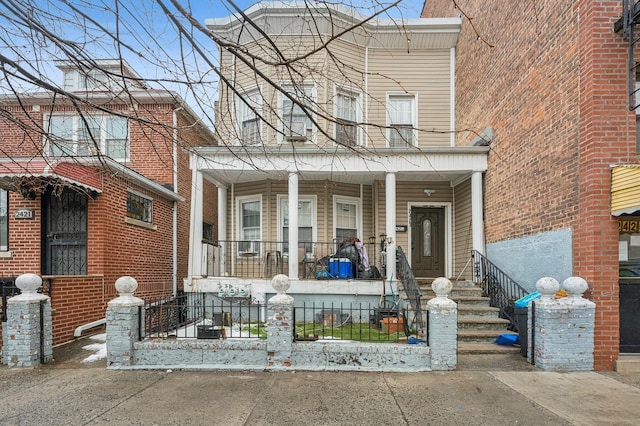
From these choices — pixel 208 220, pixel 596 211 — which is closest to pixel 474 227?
pixel 596 211

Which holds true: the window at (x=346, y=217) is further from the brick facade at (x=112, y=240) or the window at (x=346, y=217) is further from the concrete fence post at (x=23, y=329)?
the concrete fence post at (x=23, y=329)

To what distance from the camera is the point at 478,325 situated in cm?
668

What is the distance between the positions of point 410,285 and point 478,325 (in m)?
1.50

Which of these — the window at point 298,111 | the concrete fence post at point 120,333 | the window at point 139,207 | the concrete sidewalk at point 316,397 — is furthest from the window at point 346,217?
the concrete fence post at point 120,333

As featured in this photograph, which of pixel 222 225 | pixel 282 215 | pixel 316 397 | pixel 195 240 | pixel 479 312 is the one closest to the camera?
pixel 316 397

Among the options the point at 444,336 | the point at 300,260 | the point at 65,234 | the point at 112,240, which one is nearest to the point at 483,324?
the point at 444,336

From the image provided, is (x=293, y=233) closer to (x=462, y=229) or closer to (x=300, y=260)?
(x=300, y=260)

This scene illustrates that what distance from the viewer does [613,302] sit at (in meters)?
5.32

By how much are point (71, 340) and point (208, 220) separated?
7.50m

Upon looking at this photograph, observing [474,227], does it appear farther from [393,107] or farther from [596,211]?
[393,107]

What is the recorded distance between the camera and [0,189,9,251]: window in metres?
7.85

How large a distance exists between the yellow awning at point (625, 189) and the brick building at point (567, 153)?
17mm

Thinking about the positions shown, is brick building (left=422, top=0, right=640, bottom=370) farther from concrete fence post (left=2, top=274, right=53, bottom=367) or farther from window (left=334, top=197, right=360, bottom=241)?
concrete fence post (left=2, top=274, right=53, bottom=367)

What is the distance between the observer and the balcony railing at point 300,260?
8.83 meters
